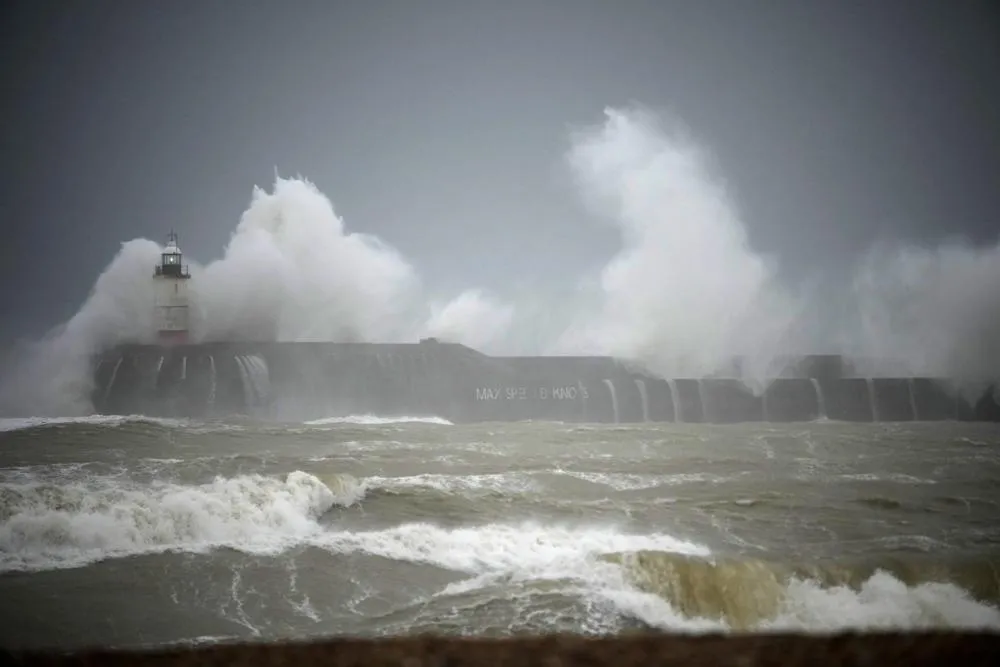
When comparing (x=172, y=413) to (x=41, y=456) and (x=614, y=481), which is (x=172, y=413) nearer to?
(x=41, y=456)

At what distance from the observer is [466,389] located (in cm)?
355

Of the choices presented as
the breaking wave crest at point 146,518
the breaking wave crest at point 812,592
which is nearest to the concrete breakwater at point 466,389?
the breaking wave crest at point 146,518

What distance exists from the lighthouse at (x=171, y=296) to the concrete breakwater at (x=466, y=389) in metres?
0.08

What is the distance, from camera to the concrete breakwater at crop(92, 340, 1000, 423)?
10.2 ft

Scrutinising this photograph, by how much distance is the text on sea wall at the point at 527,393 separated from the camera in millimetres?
3521

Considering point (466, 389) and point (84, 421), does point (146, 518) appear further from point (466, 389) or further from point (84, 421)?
point (466, 389)

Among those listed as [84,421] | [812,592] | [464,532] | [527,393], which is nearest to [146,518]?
[84,421]

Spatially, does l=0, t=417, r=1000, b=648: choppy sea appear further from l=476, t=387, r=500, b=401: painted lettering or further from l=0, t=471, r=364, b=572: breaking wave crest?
l=476, t=387, r=500, b=401: painted lettering

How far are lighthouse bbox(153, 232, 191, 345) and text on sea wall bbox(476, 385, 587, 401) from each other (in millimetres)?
1444

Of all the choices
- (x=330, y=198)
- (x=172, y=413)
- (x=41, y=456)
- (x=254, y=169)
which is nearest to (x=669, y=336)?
(x=330, y=198)

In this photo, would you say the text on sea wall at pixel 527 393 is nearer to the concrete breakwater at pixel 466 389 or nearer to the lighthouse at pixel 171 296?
the concrete breakwater at pixel 466 389

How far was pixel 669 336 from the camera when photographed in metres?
3.65

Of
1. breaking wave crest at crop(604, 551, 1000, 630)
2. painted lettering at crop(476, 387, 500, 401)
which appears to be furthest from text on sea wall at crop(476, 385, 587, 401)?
breaking wave crest at crop(604, 551, 1000, 630)

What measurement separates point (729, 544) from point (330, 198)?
2.33 metres
